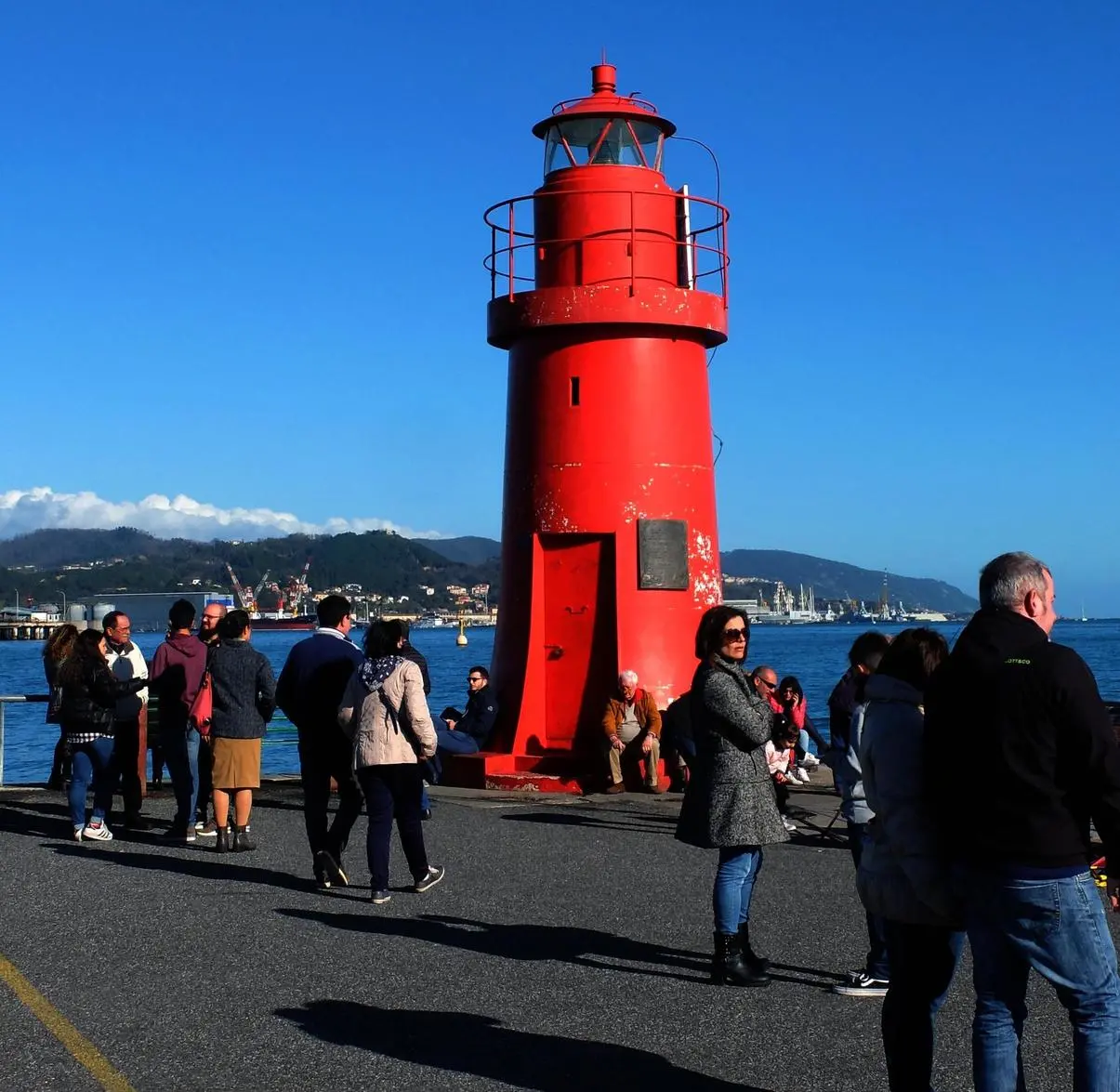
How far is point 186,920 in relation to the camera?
839 centimetres

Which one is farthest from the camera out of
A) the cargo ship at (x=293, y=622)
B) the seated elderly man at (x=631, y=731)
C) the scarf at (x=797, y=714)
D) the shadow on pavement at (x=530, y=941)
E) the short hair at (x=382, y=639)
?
the cargo ship at (x=293, y=622)

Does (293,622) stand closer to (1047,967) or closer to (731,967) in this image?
(731,967)

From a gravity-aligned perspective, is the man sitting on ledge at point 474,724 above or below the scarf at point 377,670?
below

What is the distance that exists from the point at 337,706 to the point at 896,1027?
5.60 m

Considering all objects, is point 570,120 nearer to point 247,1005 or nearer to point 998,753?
point 247,1005

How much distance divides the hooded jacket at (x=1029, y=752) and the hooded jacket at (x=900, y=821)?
22cm

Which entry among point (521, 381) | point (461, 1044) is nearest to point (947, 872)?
point (461, 1044)

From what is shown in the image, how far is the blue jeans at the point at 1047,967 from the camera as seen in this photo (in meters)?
4.34

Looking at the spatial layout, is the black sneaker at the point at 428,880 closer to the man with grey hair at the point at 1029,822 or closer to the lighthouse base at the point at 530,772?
the lighthouse base at the point at 530,772

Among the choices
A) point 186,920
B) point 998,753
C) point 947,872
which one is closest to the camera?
point 998,753

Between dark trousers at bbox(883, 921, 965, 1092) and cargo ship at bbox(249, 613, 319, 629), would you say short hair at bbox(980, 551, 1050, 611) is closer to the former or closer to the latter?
dark trousers at bbox(883, 921, 965, 1092)

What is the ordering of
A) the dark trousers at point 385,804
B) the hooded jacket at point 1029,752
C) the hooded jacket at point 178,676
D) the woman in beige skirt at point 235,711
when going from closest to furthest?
the hooded jacket at point 1029,752 → the dark trousers at point 385,804 → the woman in beige skirt at point 235,711 → the hooded jacket at point 178,676

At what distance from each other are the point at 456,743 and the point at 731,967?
826 cm

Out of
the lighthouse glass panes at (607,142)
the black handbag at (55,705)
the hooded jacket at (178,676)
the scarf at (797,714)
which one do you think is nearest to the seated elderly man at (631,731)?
the scarf at (797,714)
